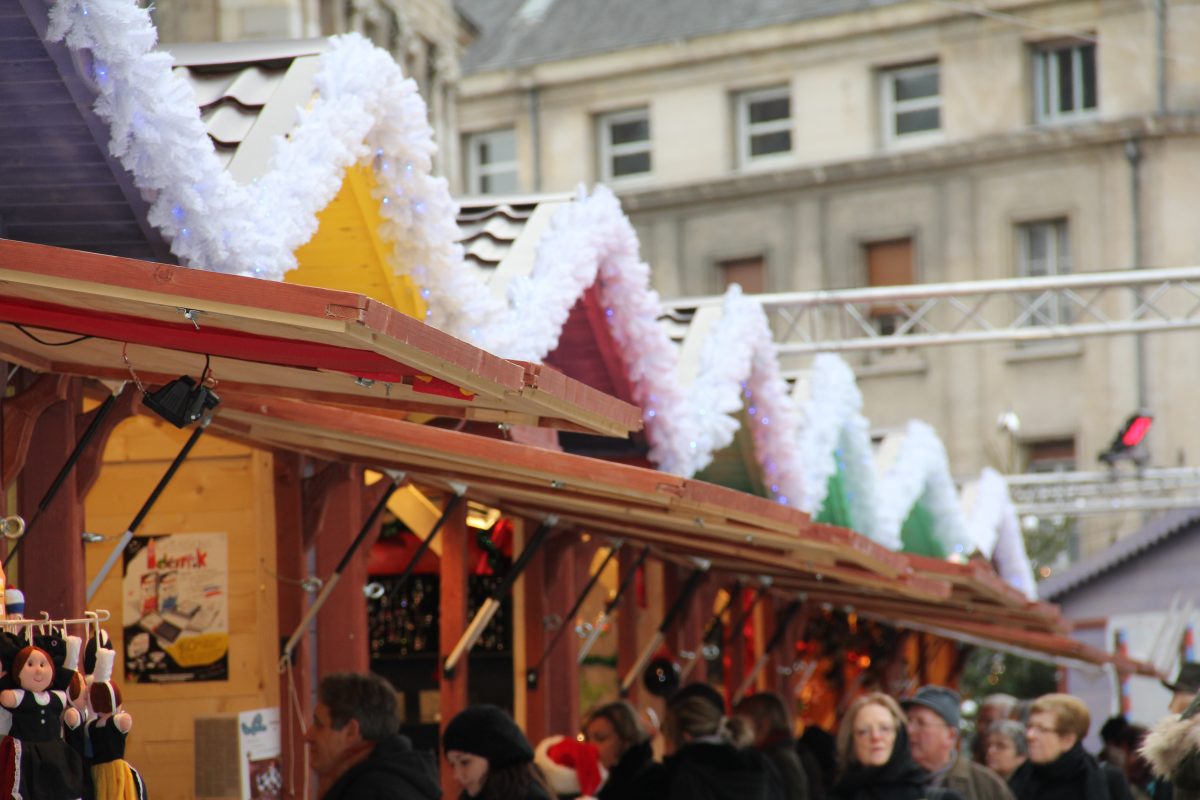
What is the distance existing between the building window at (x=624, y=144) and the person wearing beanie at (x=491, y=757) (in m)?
29.8

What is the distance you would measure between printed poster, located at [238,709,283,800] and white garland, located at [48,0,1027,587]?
1.50m

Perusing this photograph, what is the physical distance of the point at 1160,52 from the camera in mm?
31016

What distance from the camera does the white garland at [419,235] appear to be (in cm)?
439

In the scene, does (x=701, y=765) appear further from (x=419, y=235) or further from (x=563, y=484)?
(x=419, y=235)

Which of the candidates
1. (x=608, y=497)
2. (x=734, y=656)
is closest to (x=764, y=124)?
(x=734, y=656)

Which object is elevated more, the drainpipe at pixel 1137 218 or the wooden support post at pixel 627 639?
the drainpipe at pixel 1137 218

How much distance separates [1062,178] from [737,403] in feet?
80.8

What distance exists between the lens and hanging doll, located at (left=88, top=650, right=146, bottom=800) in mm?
4055

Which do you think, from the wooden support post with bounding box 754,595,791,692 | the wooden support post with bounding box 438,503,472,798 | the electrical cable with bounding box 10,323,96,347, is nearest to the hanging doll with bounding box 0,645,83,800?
the electrical cable with bounding box 10,323,96,347

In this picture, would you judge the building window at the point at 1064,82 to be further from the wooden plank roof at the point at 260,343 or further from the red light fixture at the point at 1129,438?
the wooden plank roof at the point at 260,343

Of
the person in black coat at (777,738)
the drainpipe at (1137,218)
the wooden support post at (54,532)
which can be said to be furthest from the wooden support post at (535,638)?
the drainpipe at (1137,218)

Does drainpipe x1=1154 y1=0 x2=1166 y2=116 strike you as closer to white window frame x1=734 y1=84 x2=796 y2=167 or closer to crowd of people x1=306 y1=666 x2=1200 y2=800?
white window frame x1=734 y1=84 x2=796 y2=167

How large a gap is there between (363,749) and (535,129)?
100 feet

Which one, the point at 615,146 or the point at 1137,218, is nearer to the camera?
the point at 1137,218
